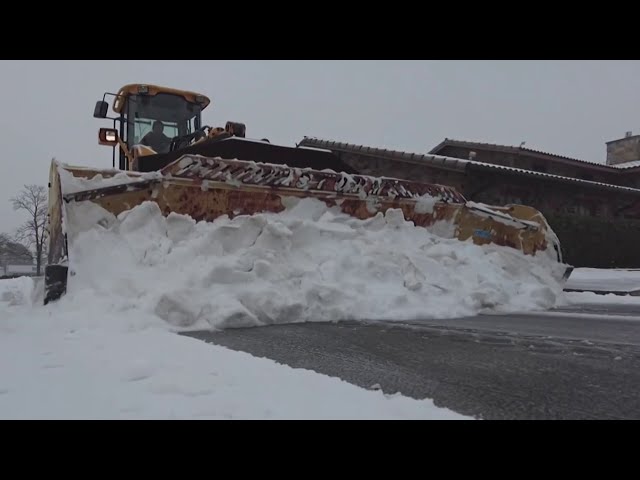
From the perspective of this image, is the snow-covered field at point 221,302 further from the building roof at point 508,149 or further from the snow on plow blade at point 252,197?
the building roof at point 508,149

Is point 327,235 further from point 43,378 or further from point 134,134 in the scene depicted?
point 134,134

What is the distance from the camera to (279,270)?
409cm

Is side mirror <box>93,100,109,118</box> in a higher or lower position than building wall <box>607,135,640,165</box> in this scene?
lower

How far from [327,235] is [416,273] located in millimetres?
896

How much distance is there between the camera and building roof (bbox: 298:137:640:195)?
48.2 feet

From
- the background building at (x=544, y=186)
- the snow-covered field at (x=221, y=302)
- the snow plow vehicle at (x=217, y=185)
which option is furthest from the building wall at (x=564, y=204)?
the snow-covered field at (x=221, y=302)

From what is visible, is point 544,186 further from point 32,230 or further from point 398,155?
point 32,230

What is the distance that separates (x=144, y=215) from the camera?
13.9ft

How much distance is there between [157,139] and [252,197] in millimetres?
3156

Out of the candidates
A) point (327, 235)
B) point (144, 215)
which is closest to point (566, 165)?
point (327, 235)

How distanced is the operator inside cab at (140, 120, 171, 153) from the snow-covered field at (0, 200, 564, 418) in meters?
2.74

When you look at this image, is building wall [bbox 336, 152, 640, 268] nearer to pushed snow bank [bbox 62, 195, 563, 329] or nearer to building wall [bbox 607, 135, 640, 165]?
Answer: pushed snow bank [bbox 62, 195, 563, 329]

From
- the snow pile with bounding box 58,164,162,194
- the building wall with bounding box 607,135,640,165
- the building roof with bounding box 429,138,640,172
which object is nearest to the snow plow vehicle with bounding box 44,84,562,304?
the snow pile with bounding box 58,164,162,194

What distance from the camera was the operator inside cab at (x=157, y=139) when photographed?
7.05 metres
